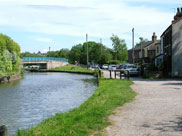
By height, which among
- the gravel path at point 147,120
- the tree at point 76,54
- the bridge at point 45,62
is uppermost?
the tree at point 76,54

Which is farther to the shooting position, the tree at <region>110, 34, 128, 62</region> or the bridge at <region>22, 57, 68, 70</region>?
the tree at <region>110, 34, 128, 62</region>

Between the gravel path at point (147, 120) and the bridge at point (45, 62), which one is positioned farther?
the bridge at point (45, 62)

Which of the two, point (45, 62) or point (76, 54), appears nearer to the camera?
point (45, 62)

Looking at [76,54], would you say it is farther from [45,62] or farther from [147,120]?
[147,120]

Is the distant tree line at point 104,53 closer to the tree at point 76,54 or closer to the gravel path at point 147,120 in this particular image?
the tree at point 76,54

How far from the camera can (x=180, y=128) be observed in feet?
27.8

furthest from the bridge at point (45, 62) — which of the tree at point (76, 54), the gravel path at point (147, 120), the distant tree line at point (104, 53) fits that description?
the gravel path at point (147, 120)

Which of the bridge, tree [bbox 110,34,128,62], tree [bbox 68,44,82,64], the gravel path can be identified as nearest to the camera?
the gravel path

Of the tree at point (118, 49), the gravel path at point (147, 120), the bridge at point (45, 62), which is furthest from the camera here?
the tree at point (118, 49)

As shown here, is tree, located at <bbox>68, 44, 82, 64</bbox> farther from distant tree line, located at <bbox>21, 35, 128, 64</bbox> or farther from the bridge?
the bridge

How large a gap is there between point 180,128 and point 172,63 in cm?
2522

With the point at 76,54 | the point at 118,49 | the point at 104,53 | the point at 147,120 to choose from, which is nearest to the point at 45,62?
the point at 104,53

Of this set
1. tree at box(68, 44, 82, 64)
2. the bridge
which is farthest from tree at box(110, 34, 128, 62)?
tree at box(68, 44, 82, 64)

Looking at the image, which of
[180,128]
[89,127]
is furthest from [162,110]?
[89,127]
